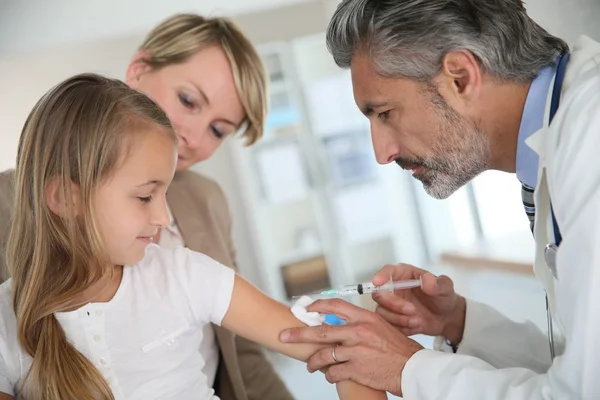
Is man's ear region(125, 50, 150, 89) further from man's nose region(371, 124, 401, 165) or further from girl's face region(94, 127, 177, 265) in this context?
man's nose region(371, 124, 401, 165)

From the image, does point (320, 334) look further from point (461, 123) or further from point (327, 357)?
point (461, 123)

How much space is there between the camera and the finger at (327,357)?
1.57 meters

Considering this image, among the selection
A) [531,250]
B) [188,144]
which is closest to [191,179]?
[188,144]

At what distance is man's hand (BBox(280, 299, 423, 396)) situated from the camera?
156cm

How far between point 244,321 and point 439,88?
665 millimetres

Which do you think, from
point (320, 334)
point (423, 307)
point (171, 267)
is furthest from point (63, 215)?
point (423, 307)

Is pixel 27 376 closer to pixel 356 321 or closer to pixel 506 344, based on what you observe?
pixel 356 321

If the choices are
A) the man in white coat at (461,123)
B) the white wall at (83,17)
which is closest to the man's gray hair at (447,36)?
the man in white coat at (461,123)

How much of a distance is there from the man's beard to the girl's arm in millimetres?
447

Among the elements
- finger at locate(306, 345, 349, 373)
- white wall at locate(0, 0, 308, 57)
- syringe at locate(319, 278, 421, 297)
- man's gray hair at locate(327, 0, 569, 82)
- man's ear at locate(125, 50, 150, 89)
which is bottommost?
finger at locate(306, 345, 349, 373)

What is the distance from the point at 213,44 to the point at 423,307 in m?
0.92

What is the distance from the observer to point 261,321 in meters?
1.59

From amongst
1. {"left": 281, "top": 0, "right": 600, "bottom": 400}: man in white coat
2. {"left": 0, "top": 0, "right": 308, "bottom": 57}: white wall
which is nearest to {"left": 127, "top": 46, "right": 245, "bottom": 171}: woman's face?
{"left": 0, "top": 0, "right": 308, "bottom": 57}: white wall

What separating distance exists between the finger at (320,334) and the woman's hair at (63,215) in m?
0.40
